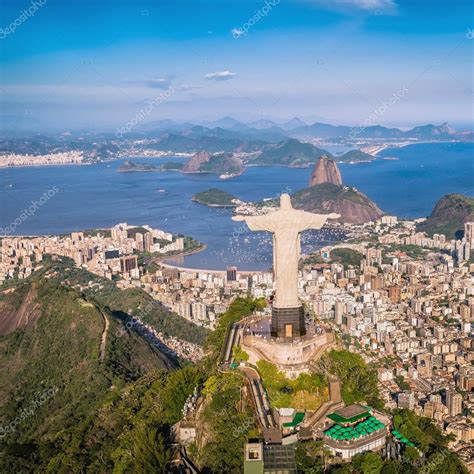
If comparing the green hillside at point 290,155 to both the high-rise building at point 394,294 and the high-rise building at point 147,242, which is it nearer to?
the high-rise building at point 147,242

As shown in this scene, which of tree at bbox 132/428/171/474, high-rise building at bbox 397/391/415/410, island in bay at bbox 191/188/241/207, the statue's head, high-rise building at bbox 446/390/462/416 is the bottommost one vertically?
high-rise building at bbox 446/390/462/416

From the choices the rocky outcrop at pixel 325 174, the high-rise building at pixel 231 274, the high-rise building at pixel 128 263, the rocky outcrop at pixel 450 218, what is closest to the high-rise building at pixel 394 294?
the high-rise building at pixel 231 274

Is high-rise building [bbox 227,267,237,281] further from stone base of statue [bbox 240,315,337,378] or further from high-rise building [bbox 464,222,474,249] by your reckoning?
stone base of statue [bbox 240,315,337,378]

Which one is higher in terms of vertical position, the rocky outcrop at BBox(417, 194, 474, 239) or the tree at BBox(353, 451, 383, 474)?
the tree at BBox(353, 451, 383, 474)

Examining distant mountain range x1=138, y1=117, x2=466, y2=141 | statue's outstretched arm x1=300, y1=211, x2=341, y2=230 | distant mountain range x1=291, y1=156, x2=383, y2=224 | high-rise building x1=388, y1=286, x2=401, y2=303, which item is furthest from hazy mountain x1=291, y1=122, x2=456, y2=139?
statue's outstretched arm x1=300, y1=211, x2=341, y2=230

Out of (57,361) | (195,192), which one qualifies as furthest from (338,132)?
(57,361)

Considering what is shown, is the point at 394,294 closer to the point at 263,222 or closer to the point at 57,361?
the point at 57,361

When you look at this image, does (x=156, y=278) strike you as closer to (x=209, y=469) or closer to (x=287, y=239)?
(x=287, y=239)
